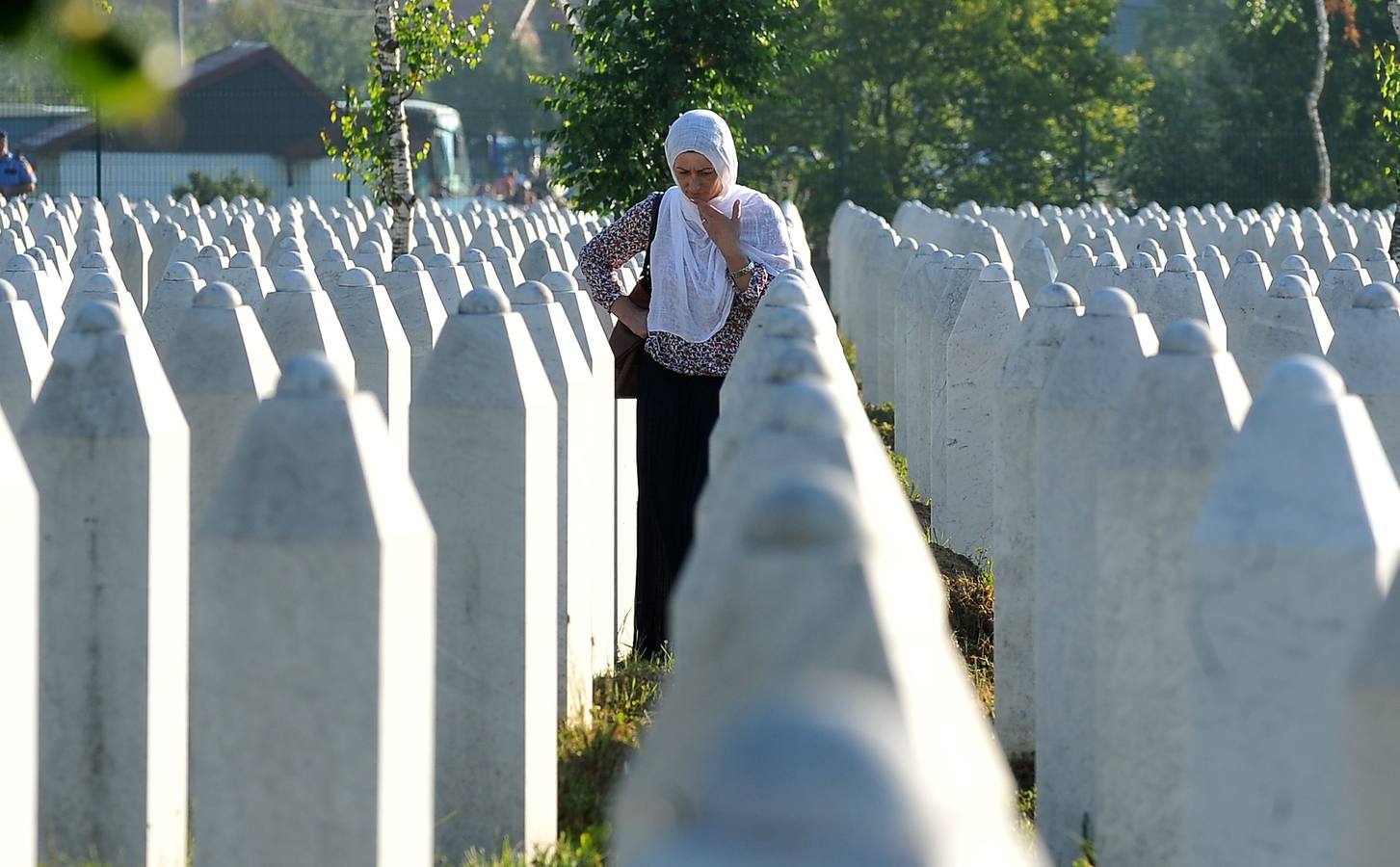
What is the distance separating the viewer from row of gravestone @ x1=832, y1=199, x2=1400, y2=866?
275 cm

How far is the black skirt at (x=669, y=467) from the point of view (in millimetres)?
6441

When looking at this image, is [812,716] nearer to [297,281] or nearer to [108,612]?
[108,612]

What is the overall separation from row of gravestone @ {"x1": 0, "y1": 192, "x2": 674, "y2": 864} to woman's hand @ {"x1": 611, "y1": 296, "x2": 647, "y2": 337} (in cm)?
126

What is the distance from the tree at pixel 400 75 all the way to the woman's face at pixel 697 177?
666cm

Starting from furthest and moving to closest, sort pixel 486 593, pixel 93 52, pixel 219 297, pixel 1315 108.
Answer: pixel 1315 108 < pixel 219 297 < pixel 486 593 < pixel 93 52

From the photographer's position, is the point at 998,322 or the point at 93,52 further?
the point at 998,322

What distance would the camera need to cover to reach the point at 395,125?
524 inches

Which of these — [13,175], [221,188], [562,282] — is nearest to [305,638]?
[562,282]

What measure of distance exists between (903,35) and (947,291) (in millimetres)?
29050

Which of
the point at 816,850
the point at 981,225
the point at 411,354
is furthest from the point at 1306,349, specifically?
the point at 981,225

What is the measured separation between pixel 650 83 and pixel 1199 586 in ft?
32.5

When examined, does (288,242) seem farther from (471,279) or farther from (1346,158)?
(1346,158)

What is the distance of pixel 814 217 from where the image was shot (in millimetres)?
34500

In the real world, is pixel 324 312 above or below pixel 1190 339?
above
